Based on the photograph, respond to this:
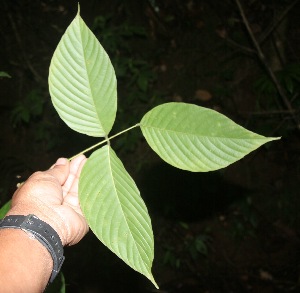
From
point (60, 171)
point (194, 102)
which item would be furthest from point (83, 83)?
point (194, 102)

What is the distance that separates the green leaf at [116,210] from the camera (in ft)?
2.69

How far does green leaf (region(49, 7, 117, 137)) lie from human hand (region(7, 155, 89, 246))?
25cm

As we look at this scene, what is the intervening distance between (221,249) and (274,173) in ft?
2.67

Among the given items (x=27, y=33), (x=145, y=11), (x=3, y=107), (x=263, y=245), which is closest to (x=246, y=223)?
(x=263, y=245)

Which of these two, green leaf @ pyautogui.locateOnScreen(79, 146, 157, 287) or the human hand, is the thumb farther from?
green leaf @ pyautogui.locateOnScreen(79, 146, 157, 287)

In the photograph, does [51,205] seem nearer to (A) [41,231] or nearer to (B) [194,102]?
(A) [41,231]

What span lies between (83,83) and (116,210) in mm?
378

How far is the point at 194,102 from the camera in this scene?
2.98m

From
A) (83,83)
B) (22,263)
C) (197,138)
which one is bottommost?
(22,263)

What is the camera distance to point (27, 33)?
3.15m

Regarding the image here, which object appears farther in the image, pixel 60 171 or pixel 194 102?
pixel 194 102

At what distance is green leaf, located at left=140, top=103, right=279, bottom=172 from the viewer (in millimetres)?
841

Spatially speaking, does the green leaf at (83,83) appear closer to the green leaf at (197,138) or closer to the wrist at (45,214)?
the green leaf at (197,138)

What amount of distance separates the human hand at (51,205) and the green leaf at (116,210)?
21 cm
